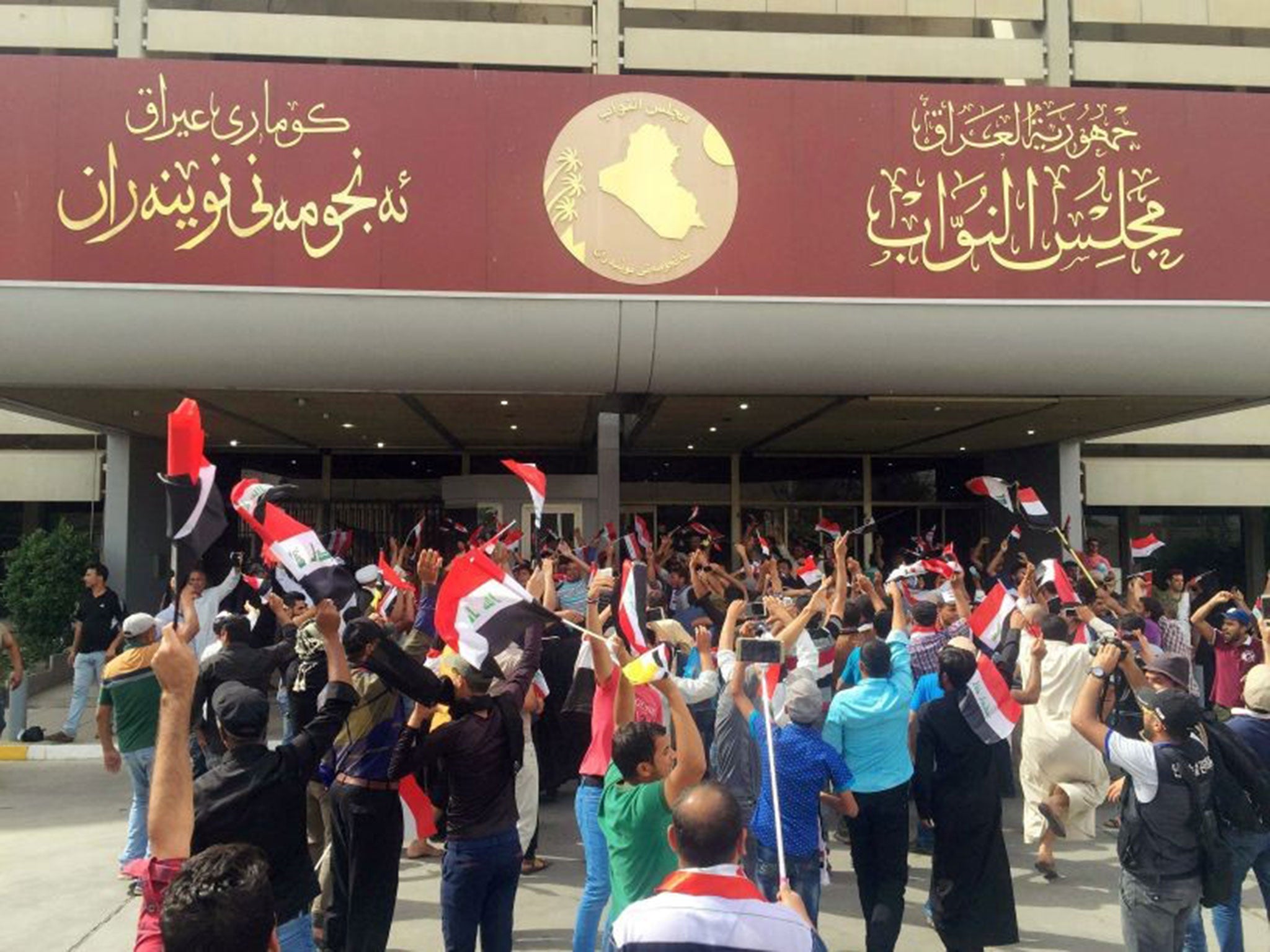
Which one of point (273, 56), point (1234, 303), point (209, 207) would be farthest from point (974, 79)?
point (209, 207)

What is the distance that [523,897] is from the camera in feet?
20.3

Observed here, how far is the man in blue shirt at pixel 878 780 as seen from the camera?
5.02m

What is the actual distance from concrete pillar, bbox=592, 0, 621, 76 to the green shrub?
1343 cm

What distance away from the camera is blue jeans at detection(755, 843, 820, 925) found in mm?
4922

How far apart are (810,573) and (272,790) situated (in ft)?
27.5

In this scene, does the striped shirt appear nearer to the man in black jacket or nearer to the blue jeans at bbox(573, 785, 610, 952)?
the man in black jacket

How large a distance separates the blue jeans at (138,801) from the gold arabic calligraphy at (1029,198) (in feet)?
30.3

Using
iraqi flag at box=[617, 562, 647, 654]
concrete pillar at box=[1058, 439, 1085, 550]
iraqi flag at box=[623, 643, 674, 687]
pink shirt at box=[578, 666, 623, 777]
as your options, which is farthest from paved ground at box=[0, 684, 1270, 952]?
concrete pillar at box=[1058, 439, 1085, 550]

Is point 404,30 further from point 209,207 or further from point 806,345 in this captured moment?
point 806,345

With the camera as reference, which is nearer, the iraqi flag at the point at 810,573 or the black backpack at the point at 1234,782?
the black backpack at the point at 1234,782

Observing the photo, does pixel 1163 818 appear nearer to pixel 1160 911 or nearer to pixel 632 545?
pixel 1160 911

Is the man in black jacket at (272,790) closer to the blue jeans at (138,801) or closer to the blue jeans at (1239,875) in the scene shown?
the blue jeans at (138,801)

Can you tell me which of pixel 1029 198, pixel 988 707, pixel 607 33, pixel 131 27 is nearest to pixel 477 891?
pixel 988 707

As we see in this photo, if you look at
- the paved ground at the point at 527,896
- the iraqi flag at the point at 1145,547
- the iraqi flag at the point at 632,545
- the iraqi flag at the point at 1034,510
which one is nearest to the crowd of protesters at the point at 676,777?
the paved ground at the point at 527,896
